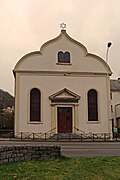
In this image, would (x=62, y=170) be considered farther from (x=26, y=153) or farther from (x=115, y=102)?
(x=115, y=102)

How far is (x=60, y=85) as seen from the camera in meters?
32.9

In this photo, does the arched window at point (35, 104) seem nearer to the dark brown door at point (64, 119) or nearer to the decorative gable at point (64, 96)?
the decorative gable at point (64, 96)

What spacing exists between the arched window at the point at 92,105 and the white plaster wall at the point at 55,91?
44cm

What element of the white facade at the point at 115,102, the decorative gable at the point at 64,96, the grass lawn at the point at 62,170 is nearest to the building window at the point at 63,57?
the decorative gable at the point at 64,96

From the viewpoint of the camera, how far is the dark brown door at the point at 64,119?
32500 mm

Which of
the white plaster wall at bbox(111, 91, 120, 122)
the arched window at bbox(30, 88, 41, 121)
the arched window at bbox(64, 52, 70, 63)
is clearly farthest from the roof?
the arched window at bbox(30, 88, 41, 121)

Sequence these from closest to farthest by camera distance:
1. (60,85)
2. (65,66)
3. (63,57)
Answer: (60,85), (65,66), (63,57)

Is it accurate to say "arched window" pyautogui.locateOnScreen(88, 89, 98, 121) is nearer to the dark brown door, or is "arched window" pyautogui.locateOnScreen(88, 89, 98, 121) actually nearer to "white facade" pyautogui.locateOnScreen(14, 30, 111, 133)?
"white facade" pyautogui.locateOnScreen(14, 30, 111, 133)

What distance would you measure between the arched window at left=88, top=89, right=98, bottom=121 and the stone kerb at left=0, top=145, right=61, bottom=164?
22086 millimetres

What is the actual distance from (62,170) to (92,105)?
80.6 ft

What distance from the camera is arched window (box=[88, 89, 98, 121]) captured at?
33.2 m

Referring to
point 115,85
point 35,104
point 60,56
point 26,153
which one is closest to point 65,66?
point 60,56

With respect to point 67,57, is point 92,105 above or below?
below

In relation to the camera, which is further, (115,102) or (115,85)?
(115,85)
